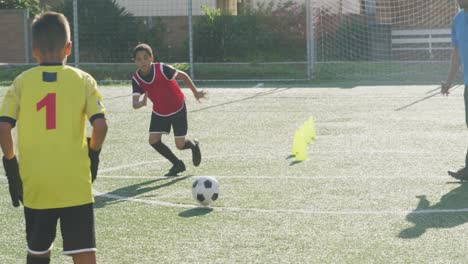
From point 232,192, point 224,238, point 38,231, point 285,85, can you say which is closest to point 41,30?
point 38,231

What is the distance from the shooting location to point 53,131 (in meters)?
4.71

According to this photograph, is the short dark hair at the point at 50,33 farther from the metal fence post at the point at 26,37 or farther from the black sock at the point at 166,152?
the metal fence post at the point at 26,37

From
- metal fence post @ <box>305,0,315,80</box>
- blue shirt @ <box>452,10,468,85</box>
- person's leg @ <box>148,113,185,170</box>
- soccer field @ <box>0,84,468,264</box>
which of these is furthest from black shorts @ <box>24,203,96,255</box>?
metal fence post @ <box>305,0,315,80</box>

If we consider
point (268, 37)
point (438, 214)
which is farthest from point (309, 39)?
point (438, 214)

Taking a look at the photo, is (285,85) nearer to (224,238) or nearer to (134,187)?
(134,187)

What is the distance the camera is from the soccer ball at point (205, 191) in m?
7.82

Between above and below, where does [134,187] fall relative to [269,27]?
below

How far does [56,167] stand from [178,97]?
5745 millimetres

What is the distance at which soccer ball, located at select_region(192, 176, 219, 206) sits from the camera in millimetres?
7821

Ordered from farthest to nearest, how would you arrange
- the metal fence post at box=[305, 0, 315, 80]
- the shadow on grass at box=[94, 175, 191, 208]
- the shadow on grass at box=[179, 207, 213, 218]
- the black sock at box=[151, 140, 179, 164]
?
the metal fence post at box=[305, 0, 315, 80] < the black sock at box=[151, 140, 179, 164] < the shadow on grass at box=[94, 175, 191, 208] < the shadow on grass at box=[179, 207, 213, 218]

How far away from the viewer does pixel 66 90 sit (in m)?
4.73

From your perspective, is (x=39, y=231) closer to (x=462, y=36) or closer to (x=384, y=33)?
(x=462, y=36)

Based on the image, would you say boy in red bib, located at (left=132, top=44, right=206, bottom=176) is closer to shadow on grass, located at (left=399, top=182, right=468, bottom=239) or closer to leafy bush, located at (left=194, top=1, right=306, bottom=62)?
shadow on grass, located at (left=399, top=182, right=468, bottom=239)

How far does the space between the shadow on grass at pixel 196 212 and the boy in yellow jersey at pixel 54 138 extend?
276 centimetres
